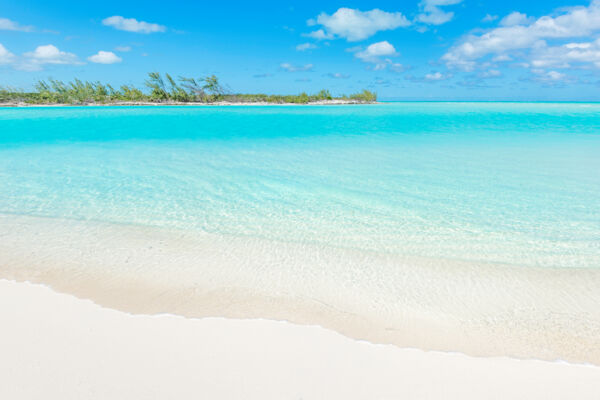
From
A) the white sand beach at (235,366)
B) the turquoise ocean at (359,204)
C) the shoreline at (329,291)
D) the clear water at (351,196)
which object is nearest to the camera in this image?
the white sand beach at (235,366)

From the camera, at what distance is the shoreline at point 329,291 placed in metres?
2.34

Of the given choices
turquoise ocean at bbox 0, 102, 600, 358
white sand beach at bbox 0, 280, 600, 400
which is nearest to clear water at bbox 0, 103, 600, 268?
turquoise ocean at bbox 0, 102, 600, 358

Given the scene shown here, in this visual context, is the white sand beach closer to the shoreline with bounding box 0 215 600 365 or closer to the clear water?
the shoreline with bounding box 0 215 600 365

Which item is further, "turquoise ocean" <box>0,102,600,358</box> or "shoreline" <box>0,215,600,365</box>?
"turquoise ocean" <box>0,102,600,358</box>

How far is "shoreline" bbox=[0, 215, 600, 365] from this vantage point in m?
2.34

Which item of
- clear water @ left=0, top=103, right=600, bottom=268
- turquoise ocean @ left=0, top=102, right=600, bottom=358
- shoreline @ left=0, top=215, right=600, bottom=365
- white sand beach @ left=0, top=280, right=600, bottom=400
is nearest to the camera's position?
white sand beach @ left=0, top=280, right=600, bottom=400

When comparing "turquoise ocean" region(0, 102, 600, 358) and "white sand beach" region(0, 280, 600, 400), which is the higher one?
"white sand beach" region(0, 280, 600, 400)

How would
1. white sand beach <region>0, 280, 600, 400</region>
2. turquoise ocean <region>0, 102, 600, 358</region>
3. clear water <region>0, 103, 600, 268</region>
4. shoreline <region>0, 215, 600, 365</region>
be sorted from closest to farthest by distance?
white sand beach <region>0, 280, 600, 400</region> → shoreline <region>0, 215, 600, 365</region> → turquoise ocean <region>0, 102, 600, 358</region> → clear water <region>0, 103, 600, 268</region>

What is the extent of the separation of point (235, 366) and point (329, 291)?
3.70 ft

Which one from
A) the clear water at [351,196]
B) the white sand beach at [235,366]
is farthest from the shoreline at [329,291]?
the clear water at [351,196]

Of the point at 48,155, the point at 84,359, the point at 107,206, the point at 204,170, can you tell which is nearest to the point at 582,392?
the point at 84,359

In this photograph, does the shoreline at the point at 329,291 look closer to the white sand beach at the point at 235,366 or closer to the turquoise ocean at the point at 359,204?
the turquoise ocean at the point at 359,204

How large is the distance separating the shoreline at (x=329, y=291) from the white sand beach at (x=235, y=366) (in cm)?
16

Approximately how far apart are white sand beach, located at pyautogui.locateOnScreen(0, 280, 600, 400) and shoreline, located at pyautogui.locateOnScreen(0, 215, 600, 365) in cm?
16
